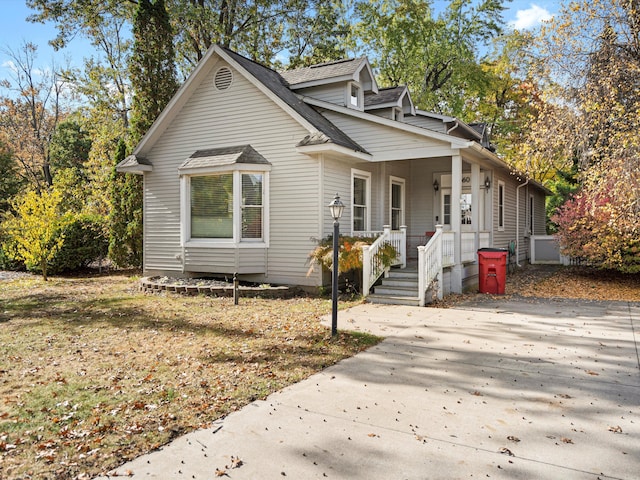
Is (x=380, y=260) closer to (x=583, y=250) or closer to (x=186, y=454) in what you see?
(x=583, y=250)

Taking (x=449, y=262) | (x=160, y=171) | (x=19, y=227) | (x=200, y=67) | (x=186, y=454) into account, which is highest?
(x=200, y=67)

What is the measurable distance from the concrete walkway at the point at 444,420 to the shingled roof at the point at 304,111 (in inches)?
231

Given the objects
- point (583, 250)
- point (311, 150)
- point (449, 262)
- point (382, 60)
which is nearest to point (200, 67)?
point (311, 150)

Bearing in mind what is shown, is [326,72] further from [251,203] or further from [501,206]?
[501,206]

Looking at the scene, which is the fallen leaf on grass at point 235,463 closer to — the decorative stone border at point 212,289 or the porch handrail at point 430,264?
the porch handrail at point 430,264

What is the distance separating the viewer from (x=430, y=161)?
15.4 m

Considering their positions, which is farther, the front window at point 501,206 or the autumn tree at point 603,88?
the front window at point 501,206

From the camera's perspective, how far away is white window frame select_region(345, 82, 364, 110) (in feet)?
45.2

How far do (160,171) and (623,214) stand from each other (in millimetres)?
12506

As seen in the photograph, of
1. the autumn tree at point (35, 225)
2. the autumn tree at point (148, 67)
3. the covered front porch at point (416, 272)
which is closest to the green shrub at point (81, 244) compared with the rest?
the autumn tree at point (35, 225)

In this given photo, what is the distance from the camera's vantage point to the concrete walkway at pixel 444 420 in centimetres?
330

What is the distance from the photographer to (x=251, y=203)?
1220 centimetres

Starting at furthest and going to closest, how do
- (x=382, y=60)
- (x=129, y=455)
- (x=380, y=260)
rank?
(x=382, y=60)
(x=380, y=260)
(x=129, y=455)

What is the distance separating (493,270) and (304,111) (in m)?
6.61
